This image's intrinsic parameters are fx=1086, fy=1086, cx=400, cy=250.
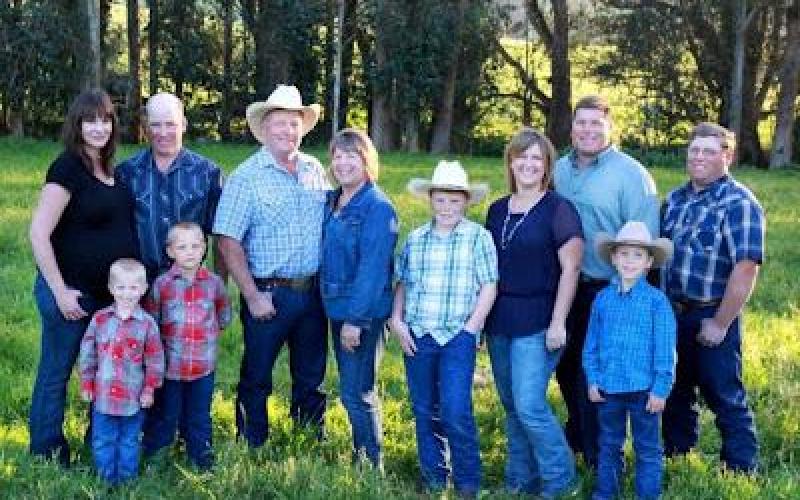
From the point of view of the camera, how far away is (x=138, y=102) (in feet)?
92.0

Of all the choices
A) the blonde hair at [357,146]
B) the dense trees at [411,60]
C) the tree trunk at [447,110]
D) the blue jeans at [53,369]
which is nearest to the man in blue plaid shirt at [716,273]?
the blonde hair at [357,146]

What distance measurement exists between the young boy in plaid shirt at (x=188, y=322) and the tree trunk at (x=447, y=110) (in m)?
23.2

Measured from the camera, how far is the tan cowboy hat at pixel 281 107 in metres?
5.99

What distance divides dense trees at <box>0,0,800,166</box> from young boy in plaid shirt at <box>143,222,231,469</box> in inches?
845

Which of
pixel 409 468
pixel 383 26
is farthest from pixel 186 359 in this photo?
pixel 383 26

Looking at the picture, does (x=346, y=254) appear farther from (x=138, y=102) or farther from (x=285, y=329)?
(x=138, y=102)

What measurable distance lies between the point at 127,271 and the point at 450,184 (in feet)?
5.66

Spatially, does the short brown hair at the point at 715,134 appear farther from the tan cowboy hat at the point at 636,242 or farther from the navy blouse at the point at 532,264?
the navy blouse at the point at 532,264

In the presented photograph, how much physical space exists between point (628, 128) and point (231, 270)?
2639cm

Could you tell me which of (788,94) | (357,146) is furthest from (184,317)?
(788,94)

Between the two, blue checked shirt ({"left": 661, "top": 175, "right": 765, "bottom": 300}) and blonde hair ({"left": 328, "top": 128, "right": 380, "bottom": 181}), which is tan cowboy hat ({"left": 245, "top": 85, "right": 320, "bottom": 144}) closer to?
blonde hair ({"left": 328, "top": 128, "right": 380, "bottom": 181})

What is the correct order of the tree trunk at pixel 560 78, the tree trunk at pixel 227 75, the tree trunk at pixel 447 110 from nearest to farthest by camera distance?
the tree trunk at pixel 447 110 → the tree trunk at pixel 227 75 → the tree trunk at pixel 560 78

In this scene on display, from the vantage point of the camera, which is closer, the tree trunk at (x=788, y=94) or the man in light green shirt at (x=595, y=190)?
the man in light green shirt at (x=595, y=190)

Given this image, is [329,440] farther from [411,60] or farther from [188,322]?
[411,60]
